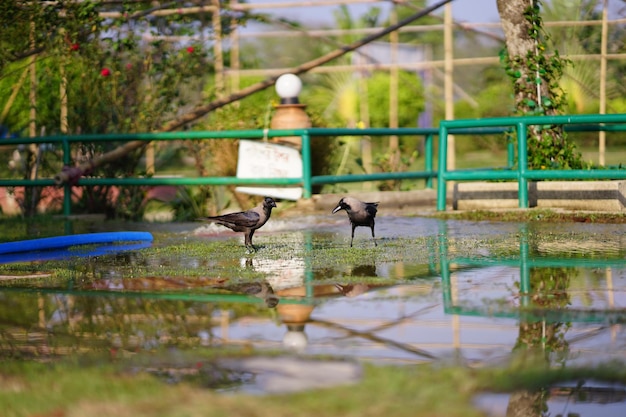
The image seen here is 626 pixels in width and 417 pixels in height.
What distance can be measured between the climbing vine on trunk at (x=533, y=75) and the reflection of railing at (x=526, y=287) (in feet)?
12.9

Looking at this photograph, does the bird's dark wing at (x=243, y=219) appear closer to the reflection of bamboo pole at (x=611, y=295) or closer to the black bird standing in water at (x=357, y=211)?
the black bird standing in water at (x=357, y=211)

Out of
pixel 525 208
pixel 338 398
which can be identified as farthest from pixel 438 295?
pixel 525 208

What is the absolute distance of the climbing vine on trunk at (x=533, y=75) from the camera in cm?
1387

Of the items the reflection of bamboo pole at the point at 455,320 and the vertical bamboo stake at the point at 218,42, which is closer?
the reflection of bamboo pole at the point at 455,320

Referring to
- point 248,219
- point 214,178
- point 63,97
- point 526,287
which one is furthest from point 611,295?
point 63,97

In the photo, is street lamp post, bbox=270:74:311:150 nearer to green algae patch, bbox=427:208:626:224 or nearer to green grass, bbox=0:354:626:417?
green algae patch, bbox=427:208:626:224

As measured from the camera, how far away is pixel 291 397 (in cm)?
421

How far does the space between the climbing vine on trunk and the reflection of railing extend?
154 inches

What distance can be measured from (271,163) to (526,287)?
7.90 m

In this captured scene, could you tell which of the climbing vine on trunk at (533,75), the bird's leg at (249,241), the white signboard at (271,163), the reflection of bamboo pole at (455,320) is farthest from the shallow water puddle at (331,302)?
the white signboard at (271,163)

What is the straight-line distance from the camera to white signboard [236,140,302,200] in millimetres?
14445

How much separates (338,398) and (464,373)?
2.22 feet

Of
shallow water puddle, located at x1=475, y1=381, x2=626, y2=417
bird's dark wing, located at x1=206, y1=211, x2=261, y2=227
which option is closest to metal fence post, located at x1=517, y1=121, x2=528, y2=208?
bird's dark wing, located at x1=206, y1=211, x2=261, y2=227

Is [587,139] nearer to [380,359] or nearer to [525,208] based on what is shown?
[525,208]
